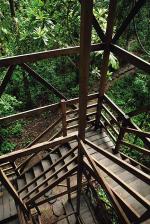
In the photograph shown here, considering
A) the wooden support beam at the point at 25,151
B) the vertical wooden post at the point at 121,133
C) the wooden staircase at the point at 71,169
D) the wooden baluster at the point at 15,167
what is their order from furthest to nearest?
1. the wooden baluster at the point at 15,167
2. the vertical wooden post at the point at 121,133
3. the wooden staircase at the point at 71,169
4. the wooden support beam at the point at 25,151

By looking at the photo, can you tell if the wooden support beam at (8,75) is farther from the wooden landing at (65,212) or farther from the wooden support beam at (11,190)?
the wooden landing at (65,212)

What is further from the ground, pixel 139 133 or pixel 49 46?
pixel 49 46

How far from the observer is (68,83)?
36.5 ft

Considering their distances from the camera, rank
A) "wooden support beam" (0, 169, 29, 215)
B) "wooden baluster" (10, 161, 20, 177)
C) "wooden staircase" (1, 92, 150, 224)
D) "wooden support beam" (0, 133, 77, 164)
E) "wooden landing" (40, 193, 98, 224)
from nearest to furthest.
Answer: "wooden support beam" (0, 133, 77, 164)
"wooden support beam" (0, 169, 29, 215)
"wooden staircase" (1, 92, 150, 224)
"wooden baluster" (10, 161, 20, 177)
"wooden landing" (40, 193, 98, 224)

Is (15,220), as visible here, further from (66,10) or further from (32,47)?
(66,10)

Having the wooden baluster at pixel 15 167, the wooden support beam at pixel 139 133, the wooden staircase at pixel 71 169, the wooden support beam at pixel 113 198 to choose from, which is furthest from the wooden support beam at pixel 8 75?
the wooden support beam at pixel 139 133

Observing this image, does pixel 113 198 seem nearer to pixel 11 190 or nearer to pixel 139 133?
pixel 139 133

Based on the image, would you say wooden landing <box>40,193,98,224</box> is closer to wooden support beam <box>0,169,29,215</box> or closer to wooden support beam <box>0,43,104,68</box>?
wooden support beam <box>0,169,29,215</box>

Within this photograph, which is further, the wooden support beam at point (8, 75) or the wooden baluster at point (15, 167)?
the wooden baluster at point (15, 167)

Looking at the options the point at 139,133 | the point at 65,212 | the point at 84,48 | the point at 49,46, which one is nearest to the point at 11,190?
the point at 65,212

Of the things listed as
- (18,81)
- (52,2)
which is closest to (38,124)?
(18,81)

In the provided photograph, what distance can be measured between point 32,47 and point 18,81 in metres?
2.91

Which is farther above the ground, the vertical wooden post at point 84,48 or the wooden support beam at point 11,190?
the vertical wooden post at point 84,48

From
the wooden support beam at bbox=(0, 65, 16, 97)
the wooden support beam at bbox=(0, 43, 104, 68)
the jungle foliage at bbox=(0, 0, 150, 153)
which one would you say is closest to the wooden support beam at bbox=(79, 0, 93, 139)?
the wooden support beam at bbox=(0, 43, 104, 68)
